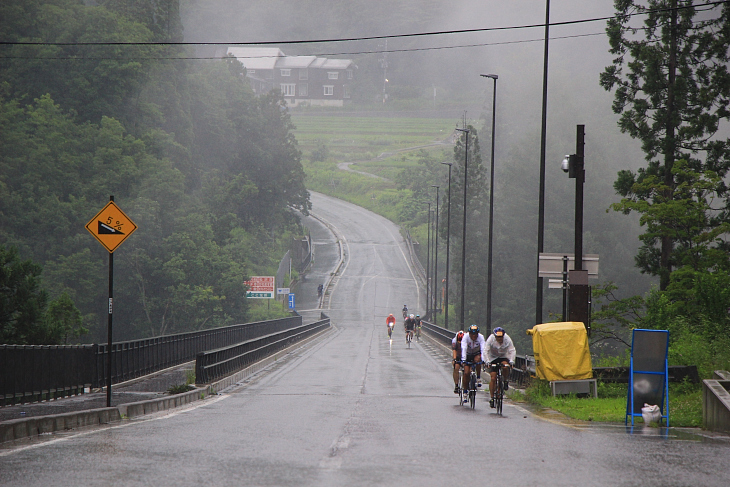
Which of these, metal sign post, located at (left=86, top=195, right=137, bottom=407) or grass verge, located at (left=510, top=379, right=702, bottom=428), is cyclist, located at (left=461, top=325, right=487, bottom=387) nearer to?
grass verge, located at (left=510, top=379, right=702, bottom=428)

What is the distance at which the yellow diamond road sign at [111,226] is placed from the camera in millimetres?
15383

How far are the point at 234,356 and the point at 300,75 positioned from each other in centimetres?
16773

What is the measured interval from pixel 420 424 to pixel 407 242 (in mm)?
109670

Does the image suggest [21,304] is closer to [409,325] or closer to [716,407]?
[716,407]

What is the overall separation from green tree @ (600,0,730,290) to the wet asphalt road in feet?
74.4

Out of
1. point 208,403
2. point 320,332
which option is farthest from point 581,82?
point 208,403

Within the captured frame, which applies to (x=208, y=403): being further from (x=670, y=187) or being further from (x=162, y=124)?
(x=162, y=124)

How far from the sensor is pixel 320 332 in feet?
201

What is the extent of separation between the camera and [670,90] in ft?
132


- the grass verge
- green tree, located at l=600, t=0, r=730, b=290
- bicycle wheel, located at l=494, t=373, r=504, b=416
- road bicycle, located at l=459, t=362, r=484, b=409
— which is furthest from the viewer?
green tree, located at l=600, t=0, r=730, b=290

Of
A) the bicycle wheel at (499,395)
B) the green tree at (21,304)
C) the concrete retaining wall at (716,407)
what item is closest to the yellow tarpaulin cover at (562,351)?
the bicycle wheel at (499,395)

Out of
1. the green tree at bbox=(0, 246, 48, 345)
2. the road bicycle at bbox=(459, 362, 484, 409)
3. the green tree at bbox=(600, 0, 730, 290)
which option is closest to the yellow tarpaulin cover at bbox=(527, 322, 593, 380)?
the road bicycle at bbox=(459, 362, 484, 409)

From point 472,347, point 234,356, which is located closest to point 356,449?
point 472,347

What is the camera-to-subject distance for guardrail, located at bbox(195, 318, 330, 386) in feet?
68.6
